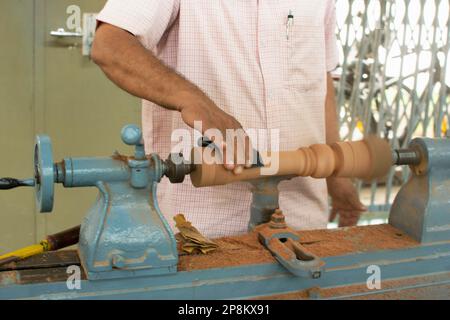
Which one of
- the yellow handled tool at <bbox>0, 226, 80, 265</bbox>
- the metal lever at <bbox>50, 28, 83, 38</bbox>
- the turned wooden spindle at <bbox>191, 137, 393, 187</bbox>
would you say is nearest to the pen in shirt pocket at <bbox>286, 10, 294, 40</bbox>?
the turned wooden spindle at <bbox>191, 137, 393, 187</bbox>

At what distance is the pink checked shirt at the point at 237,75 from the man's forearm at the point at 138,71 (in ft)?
0.28

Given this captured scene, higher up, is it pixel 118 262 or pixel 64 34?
pixel 64 34

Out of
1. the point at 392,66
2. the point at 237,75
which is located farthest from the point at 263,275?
the point at 392,66

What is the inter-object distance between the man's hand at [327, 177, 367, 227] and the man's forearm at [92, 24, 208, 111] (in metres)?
0.62

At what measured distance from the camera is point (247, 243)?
108 cm

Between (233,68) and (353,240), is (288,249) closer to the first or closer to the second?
(353,240)

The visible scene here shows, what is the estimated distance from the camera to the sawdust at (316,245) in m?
0.99

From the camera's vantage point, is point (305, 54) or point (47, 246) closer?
point (47, 246)

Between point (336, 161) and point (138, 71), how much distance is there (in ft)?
1.49

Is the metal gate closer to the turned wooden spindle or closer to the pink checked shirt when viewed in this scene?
the pink checked shirt

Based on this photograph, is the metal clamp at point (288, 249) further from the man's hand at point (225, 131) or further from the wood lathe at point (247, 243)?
the man's hand at point (225, 131)

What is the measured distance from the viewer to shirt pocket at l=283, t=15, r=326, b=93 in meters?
1.41

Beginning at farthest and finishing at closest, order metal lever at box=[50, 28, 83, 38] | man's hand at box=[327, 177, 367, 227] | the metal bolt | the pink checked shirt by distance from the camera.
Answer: metal lever at box=[50, 28, 83, 38]
man's hand at box=[327, 177, 367, 227]
the pink checked shirt
the metal bolt
